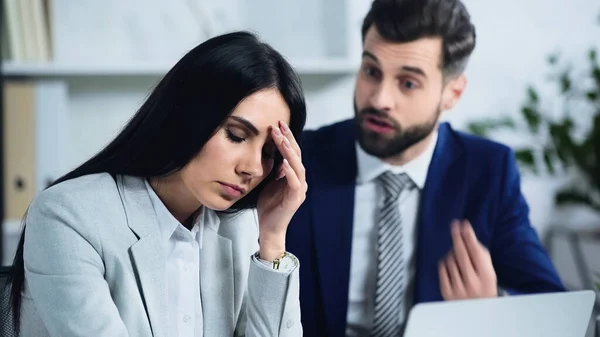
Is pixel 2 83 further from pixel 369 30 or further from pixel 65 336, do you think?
pixel 65 336

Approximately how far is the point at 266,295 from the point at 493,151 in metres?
0.67

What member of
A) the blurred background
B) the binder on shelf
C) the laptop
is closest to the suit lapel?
the laptop

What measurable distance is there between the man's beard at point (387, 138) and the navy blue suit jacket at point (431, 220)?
0.19ft

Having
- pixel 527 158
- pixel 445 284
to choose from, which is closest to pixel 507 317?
pixel 445 284

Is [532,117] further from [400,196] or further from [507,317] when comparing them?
[507,317]

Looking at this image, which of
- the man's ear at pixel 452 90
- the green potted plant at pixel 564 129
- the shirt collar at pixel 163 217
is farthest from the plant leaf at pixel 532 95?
the shirt collar at pixel 163 217

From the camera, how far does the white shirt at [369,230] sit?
4.72ft

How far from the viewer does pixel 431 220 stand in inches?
56.9

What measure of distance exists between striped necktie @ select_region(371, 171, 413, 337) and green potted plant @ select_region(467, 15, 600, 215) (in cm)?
112

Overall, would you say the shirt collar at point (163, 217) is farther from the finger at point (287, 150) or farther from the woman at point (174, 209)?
the finger at point (287, 150)

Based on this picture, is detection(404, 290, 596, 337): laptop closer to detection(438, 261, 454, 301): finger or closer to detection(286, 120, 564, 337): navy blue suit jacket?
detection(438, 261, 454, 301): finger

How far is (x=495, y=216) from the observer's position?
58.6 inches

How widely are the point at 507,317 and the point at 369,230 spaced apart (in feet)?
1.47

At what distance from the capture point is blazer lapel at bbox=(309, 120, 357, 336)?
54.5 inches
